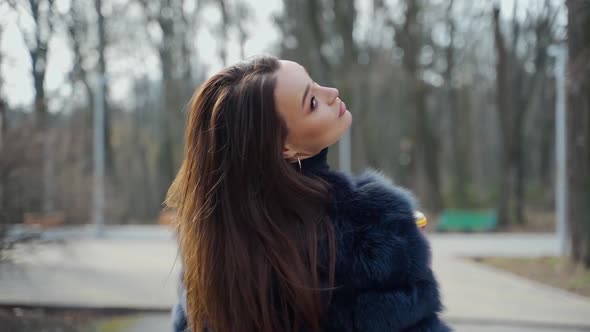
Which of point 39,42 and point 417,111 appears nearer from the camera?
Result: point 39,42

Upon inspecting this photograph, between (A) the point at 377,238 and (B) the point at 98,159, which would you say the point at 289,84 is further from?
(B) the point at 98,159

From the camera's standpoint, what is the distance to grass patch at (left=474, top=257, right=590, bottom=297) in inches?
331

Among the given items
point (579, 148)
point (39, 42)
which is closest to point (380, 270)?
point (39, 42)

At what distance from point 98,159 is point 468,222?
11.7 m

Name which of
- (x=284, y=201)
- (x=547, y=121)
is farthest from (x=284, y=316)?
(x=547, y=121)

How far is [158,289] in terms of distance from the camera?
792cm

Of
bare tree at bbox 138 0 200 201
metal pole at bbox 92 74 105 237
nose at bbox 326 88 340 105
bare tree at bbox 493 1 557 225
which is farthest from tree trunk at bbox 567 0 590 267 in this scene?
bare tree at bbox 138 0 200 201

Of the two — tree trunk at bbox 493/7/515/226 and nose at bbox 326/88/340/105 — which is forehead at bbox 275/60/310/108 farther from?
tree trunk at bbox 493/7/515/226

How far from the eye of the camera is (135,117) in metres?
26.1

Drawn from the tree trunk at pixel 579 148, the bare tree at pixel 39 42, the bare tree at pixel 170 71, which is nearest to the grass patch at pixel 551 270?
the tree trunk at pixel 579 148

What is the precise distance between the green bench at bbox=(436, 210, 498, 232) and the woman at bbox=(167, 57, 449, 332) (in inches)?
730

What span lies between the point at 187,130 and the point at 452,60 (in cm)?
2257

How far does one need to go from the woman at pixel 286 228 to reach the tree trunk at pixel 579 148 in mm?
8283

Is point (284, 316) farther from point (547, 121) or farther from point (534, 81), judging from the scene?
point (547, 121)
